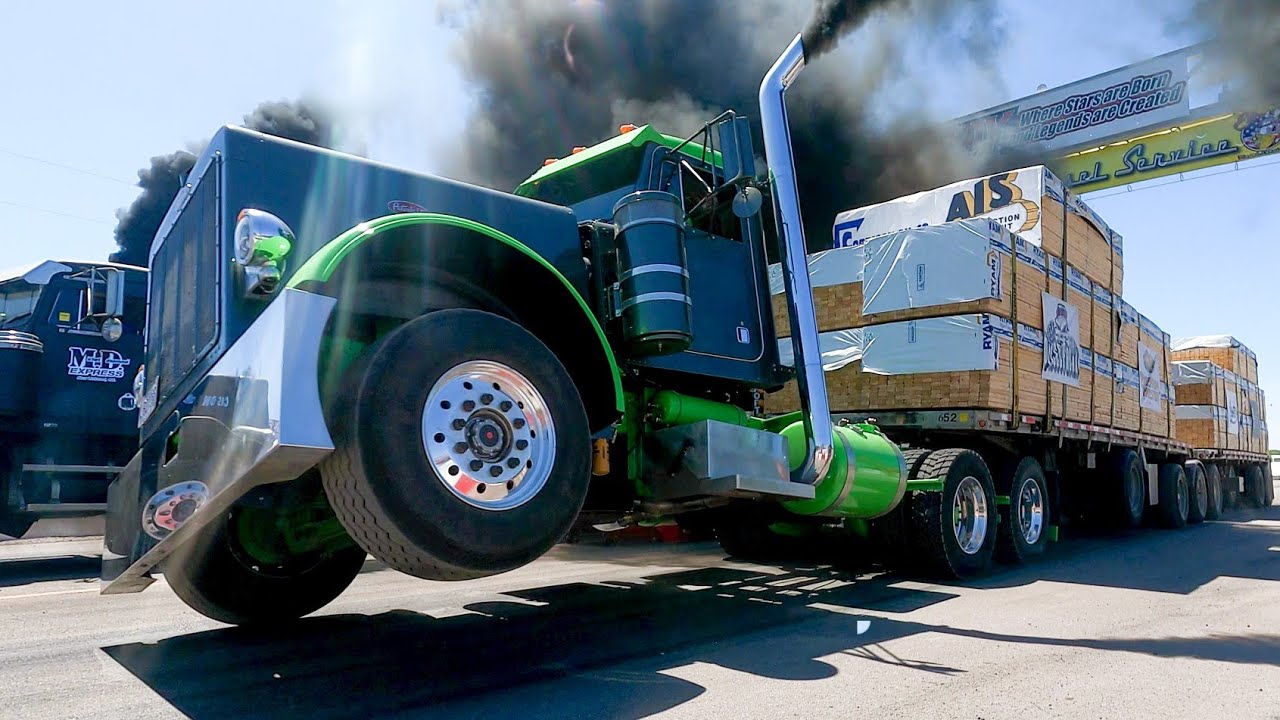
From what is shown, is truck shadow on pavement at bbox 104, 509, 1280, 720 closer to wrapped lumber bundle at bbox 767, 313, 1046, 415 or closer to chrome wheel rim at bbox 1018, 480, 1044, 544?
wrapped lumber bundle at bbox 767, 313, 1046, 415

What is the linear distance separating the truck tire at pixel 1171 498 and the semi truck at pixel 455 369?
8100 millimetres

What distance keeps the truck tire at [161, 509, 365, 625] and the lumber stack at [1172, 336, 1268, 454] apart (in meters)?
14.6

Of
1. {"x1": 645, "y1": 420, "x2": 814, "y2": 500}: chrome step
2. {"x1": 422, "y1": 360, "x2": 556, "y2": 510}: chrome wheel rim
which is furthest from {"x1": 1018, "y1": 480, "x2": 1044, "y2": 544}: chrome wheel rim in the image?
{"x1": 422, "y1": 360, "x2": 556, "y2": 510}: chrome wheel rim

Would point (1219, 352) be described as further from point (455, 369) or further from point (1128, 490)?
point (455, 369)

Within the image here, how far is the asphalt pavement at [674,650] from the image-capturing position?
3217 millimetres

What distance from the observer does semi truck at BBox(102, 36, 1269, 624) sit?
2877 millimetres

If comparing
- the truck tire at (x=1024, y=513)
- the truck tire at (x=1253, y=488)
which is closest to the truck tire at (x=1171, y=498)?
the truck tire at (x=1024, y=513)

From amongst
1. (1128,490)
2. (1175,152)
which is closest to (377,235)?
(1128,490)

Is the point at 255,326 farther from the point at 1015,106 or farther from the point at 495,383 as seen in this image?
the point at 1015,106

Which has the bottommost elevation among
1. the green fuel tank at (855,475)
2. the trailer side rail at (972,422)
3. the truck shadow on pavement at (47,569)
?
the truck shadow on pavement at (47,569)

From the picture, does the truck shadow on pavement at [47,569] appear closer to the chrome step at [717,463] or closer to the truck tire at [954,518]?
the chrome step at [717,463]

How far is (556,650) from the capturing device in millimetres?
4051

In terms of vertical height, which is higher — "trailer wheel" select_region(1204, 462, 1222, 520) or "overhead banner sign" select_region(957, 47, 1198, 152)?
"overhead banner sign" select_region(957, 47, 1198, 152)

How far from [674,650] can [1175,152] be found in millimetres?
23766
